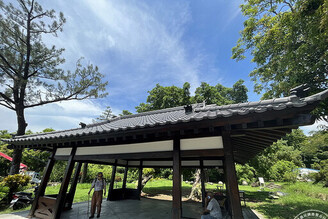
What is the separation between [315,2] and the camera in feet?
17.6

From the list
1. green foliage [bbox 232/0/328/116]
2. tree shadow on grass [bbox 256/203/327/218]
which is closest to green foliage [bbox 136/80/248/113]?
green foliage [bbox 232/0/328/116]

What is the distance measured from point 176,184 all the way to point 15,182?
26.2ft

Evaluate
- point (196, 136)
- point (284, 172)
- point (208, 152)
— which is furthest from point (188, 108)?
point (284, 172)

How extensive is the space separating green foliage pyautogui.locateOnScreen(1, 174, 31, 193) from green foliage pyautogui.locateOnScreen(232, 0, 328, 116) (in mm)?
13052

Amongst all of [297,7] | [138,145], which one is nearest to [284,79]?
[297,7]

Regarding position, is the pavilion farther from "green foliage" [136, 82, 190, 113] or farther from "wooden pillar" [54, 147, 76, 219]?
"green foliage" [136, 82, 190, 113]

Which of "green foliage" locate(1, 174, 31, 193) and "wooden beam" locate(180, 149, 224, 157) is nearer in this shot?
"wooden beam" locate(180, 149, 224, 157)

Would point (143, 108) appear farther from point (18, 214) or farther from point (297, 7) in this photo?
point (297, 7)

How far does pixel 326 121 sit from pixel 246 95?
888 inches

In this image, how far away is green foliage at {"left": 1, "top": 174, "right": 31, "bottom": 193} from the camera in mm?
6355

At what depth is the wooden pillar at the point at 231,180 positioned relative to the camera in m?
Answer: 2.58

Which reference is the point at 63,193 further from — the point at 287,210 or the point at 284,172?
the point at 284,172

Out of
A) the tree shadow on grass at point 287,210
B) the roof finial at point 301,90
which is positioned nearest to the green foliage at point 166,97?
the tree shadow on grass at point 287,210

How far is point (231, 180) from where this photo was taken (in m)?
2.74
